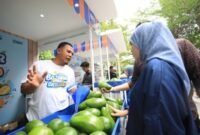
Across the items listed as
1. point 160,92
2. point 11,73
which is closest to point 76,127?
point 160,92

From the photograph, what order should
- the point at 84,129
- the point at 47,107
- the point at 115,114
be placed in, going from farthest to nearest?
the point at 47,107 < the point at 115,114 < the point at 84,129

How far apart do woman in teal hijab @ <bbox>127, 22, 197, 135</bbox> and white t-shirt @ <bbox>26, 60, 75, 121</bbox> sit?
Result: 1426mm

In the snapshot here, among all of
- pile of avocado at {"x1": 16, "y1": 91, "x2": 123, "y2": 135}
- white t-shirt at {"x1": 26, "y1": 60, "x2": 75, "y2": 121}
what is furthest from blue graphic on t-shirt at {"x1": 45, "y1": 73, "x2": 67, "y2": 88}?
pile of avocado at {"x1": 16, "y1": 91, "x2": 123, "y2": 135}

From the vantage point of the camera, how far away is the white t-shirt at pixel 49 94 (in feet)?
7.75

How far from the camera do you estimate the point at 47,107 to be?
236 centimetres

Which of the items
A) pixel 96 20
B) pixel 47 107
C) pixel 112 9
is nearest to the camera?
pixel 47 107

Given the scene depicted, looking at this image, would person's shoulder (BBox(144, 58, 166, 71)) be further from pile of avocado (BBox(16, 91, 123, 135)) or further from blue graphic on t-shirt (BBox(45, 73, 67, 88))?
blue graphic on t-shirt (BBox(45, 73, 67, 88))

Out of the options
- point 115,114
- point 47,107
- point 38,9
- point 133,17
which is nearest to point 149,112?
point 115,114

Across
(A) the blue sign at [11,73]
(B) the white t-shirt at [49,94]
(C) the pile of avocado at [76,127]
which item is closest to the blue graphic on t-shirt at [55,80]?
(B) the white t-shirt at [49,94]

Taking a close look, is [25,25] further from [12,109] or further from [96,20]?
[12,109]

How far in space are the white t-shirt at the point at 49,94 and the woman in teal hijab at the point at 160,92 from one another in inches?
56.2

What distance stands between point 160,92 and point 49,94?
167 cm

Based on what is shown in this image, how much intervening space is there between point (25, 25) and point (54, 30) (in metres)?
0.74

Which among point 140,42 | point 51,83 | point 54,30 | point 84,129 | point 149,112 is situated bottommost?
point 84,129
